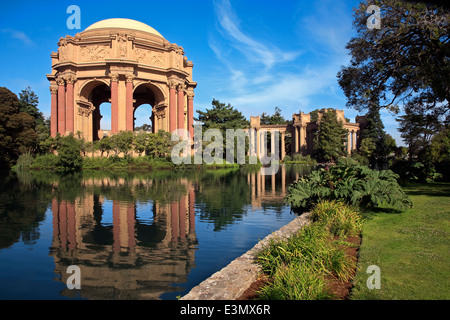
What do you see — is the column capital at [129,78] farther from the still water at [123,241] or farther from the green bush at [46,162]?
the still water at [123,241]

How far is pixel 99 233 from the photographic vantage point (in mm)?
7215

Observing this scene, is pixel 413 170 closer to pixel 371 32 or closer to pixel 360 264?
pixel 371 32

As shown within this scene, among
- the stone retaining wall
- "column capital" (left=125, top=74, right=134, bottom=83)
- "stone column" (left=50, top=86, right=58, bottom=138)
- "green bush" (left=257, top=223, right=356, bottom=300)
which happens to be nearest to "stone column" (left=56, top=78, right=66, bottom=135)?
"stone column" (left=50, top=86, right=58, bottom=138)

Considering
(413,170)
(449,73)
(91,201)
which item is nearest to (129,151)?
(91,201)

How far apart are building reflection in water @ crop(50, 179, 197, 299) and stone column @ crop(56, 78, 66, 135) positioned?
112 ft

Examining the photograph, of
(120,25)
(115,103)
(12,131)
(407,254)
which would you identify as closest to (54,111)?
(12,131)

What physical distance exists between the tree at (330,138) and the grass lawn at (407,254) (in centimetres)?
4670

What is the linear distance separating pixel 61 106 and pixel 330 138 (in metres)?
41.6

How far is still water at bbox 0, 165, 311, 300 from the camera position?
446 centimetres

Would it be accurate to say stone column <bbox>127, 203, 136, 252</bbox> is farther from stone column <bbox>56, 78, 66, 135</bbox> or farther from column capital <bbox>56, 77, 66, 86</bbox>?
column capital <bbox>56, 77, 66, 86</bbox>

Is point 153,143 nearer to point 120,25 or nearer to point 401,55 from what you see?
point 120,25

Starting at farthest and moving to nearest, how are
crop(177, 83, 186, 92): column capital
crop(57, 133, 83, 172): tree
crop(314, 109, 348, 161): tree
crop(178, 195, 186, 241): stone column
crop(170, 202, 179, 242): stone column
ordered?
crop(314, 109, 348, 161): tree → crop(177, 83, 186, 92): column capital → crop(57, 133, 83, 172): tree → crop(178, 195, 186, 241): stone column → crop(170, 202, 179, 242): stone column

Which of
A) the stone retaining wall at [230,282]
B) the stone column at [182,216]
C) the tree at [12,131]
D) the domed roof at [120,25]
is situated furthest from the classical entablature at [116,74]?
the stone retaining wall at [230,282]

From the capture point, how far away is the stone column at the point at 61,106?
132 ft
